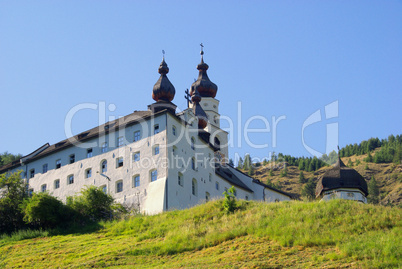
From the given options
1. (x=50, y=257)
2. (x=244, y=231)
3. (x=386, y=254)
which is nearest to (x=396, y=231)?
(x=386, y=254)

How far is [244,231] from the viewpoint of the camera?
33250 mm

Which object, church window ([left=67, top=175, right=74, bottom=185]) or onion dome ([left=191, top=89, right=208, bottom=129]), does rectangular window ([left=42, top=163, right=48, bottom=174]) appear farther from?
onion dome ([left=191, top=89, right=208, bottom=129])

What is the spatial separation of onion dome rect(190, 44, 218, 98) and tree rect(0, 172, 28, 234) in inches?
1398

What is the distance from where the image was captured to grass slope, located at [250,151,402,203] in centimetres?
12447

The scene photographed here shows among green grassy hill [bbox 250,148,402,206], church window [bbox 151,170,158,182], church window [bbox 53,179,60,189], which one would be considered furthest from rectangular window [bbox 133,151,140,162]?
green grassy hill [bbox 250,148,402,206]

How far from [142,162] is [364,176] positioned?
9918cm

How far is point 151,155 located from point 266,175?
363 feet

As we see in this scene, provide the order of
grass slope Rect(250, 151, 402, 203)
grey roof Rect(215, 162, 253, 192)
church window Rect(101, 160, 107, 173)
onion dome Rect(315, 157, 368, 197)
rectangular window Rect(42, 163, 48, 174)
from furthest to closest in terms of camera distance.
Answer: grass slope Rect(250, 151, 402, 203) < grey roof Rect(215, 162, 253, 192) < rectangular window Rect(42, 163, 48, 174) < onion dome Rect(315, 157, 368, 197) < church window Rect(101, 160, 107, 173)

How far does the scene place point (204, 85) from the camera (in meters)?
80.8

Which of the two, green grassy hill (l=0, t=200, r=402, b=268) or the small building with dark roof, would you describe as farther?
the small building with dark roof

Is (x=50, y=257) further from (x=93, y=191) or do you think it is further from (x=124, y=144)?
(x=124, y=144)

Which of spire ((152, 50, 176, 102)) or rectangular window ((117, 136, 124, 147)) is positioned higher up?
spire ((152, 50, 176, 102))

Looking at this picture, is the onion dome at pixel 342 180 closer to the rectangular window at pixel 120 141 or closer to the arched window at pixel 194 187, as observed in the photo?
the arched window at pixel 194 187

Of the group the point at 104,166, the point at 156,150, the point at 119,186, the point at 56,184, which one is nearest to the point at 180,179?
the point at 156,150
